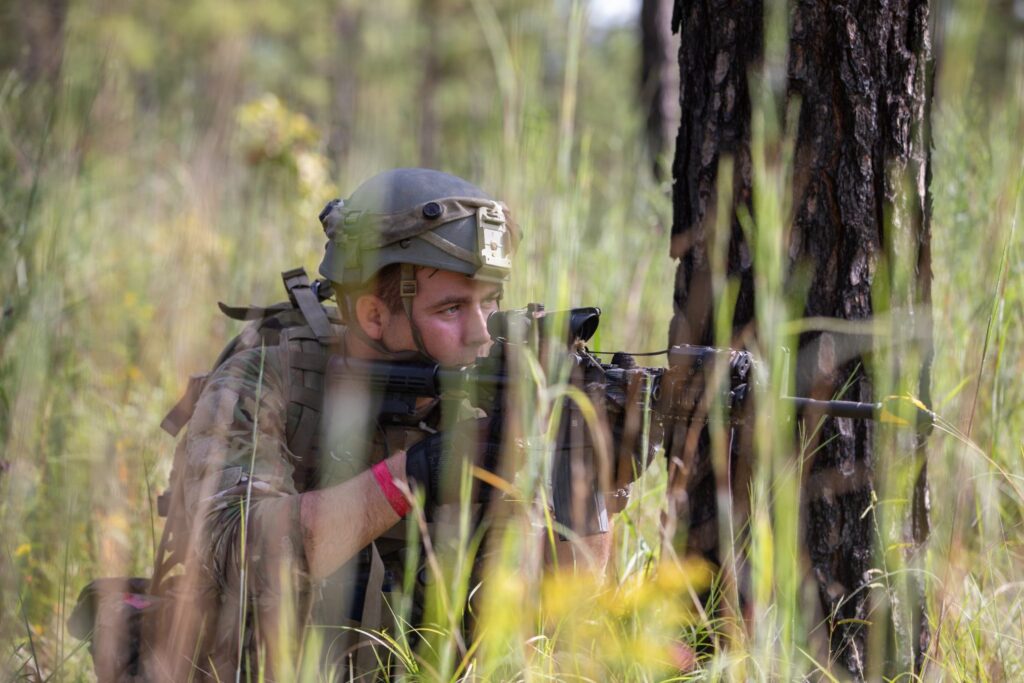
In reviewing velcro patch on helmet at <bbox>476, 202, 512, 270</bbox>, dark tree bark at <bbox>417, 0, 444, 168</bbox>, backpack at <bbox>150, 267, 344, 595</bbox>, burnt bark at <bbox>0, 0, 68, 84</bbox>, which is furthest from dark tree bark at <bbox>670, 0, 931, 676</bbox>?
dark tree bark at <bbox>417, 0, 444, 168</bbox>

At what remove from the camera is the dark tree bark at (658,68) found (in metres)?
5.96

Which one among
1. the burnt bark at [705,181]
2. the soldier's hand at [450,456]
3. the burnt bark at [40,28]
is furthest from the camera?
the burnt bark at [40,28]

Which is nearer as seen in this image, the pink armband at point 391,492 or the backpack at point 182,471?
the pink armband at point 391,492

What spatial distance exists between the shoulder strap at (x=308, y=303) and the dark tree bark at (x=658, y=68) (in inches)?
144

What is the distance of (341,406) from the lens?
2.26m

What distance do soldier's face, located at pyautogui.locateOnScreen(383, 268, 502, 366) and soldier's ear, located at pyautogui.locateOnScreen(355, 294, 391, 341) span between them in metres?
0.04

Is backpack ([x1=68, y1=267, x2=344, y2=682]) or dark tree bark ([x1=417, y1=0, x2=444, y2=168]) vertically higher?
dark tree bark ([x1=417, y1=0, x2=444, y2=168])

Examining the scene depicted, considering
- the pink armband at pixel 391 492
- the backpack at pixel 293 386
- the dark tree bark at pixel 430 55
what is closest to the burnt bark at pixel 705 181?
the pink armband at pixel 391 492

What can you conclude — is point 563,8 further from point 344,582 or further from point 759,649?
point 344,582

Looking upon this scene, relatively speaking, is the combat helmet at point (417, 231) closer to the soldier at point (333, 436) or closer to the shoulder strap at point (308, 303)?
the soldier at point (333, 436)

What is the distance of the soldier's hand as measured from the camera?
6.21ft

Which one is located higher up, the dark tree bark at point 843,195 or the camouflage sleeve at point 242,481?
the dark tree bark at point 843,195

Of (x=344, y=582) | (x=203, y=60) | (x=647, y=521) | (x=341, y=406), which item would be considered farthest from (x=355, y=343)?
(x=203, y=60)

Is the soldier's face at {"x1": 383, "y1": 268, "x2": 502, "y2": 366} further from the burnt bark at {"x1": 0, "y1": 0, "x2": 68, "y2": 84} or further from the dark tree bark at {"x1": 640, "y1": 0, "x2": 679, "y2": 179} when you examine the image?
the burnt bark at {"x1": 0, "y1": 0, "x2": 68, "y2": 84}
